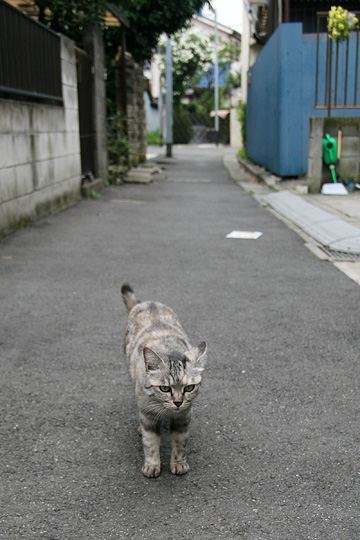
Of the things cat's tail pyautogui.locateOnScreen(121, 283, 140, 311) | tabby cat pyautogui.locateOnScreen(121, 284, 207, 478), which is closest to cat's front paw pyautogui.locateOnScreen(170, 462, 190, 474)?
tabby cat pyautogui.locateOnScreen(121, 284, 207, 478)

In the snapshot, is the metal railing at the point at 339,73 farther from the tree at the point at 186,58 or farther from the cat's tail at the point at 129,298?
the tree at the point at 186,58

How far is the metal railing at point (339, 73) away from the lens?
47.4ft

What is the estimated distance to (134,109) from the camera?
69.1 feet

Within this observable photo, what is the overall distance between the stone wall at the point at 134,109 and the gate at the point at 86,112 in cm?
366

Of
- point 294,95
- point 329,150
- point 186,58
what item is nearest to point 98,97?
point 294,95

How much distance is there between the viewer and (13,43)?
9.30 m

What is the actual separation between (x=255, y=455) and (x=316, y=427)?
0.48 m

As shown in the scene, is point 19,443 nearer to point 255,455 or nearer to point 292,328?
point 255,455

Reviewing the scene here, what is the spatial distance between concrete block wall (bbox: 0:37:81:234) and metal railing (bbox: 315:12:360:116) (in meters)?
5.55

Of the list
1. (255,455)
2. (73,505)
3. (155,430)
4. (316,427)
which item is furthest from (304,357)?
(73,505)

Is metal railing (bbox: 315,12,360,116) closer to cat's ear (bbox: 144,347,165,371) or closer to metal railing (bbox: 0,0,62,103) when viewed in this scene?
metal railing (bbox: 0,0,62,103)

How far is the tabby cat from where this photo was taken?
2.77 m

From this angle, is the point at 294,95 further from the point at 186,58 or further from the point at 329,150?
the point at 186,58

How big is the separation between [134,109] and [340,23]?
29.6ft
